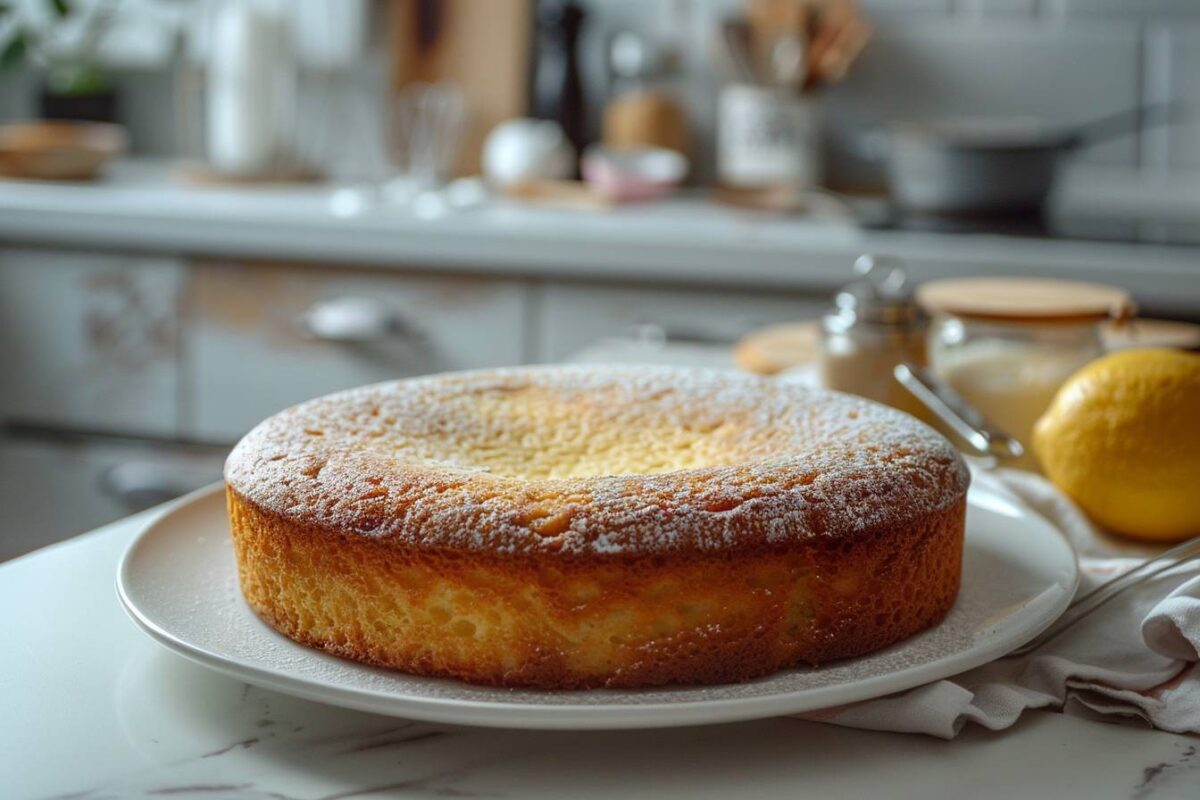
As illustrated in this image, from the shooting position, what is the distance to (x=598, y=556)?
586 mm

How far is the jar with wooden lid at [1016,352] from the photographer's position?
99 cm

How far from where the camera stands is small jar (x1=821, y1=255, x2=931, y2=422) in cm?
102

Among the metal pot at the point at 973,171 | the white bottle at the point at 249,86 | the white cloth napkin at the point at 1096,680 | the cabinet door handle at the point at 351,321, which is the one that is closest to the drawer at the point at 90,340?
the cabinet door handle at the point at 351,321

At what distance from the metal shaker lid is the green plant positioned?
85.3 inches

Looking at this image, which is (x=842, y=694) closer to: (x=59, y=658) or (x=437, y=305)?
(x=59, y=658)

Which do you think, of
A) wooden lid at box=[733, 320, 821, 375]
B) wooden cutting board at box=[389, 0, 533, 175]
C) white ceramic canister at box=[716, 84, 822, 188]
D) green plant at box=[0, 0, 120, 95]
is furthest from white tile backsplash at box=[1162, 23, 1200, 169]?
green plant at box=[0, 0, 120, 95]

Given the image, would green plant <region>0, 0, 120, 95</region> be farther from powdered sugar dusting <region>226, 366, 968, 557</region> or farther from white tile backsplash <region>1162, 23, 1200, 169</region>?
powdered sugar dusting <region>226, 366, 968, 557</region>

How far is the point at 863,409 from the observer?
2.57 feet

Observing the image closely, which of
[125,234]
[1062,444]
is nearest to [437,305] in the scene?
[125,234]

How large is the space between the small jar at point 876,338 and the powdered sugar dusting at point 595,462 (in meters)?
0.18

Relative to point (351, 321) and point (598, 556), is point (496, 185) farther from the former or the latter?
point (598, 556)

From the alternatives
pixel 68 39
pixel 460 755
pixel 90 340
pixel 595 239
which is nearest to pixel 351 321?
pixel 595 239

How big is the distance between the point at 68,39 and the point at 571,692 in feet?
9.17

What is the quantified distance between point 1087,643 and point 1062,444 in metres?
0.22
